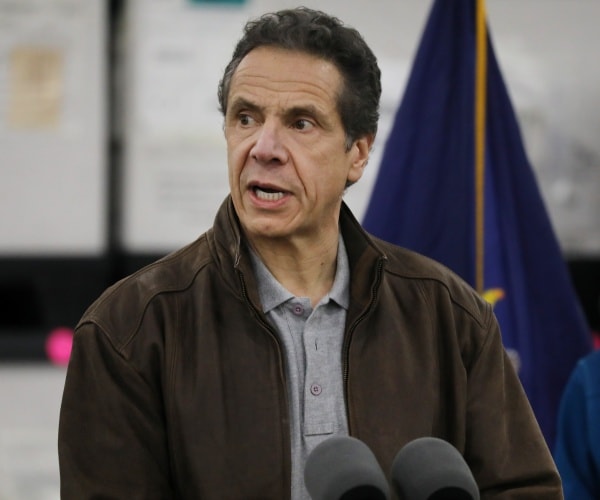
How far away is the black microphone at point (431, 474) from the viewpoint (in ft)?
5.11

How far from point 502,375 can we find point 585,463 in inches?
24.7

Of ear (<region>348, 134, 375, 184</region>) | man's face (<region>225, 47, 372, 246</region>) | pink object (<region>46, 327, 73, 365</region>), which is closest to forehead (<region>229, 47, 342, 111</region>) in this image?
man's face (<region>225, 47, 372, 246</region>)

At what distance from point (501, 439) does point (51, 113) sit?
2.52m

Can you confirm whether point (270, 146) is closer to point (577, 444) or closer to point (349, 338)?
point (349, 338)

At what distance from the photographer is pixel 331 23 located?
208cm

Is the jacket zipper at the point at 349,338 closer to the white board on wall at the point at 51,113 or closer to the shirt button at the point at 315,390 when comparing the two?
the shirt button at the point at 315,390

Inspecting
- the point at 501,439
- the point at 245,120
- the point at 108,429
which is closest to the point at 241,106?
the point at 245,120

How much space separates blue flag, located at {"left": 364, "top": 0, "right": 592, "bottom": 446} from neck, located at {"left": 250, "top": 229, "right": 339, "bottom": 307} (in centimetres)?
90

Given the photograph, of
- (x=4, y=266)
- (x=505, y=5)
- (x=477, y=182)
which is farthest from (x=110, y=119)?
(x=477, y=182)

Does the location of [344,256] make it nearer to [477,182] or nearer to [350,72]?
[350,72]

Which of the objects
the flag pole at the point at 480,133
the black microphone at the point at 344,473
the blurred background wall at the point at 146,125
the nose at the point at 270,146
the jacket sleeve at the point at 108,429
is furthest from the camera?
the blurred background wall at the point at 146,125

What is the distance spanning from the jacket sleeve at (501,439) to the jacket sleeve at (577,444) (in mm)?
554

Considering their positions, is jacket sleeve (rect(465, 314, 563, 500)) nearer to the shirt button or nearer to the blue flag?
the shirt button

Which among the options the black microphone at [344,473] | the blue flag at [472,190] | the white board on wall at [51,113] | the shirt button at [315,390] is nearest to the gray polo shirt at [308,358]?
the shirt button at [315,390]
